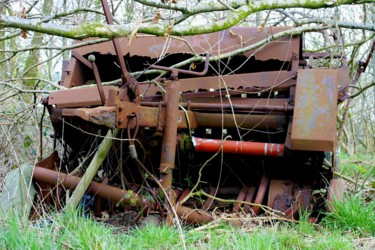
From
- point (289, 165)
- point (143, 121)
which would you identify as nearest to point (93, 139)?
point (143, 121)

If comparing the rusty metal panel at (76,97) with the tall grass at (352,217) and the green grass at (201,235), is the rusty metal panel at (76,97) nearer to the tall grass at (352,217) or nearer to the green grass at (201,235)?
the green grass at (201,235)

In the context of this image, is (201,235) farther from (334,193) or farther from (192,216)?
(334,193)

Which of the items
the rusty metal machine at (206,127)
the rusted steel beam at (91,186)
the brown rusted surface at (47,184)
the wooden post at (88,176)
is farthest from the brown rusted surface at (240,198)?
the brown rusted surface at (47,184)

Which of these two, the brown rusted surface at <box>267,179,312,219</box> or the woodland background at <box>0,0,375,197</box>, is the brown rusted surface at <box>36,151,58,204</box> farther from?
the brown rusted surface at <box>267,179,312,219</box>

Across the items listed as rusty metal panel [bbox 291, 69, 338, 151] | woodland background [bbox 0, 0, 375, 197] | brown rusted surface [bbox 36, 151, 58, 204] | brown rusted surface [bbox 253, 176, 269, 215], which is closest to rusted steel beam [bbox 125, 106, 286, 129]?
rusty metal panel [bbox 291, 69, 338, 151]

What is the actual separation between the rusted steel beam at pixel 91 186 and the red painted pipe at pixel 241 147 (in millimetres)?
609

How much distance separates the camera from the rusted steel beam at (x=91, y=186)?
3.23m

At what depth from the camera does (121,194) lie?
3281 millimetres

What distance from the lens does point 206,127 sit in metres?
3.69

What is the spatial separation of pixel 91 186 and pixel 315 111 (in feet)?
5.34

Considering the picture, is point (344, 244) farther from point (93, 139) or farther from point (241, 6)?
point (93, 139)

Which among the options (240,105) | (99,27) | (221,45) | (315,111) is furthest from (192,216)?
(221,45)

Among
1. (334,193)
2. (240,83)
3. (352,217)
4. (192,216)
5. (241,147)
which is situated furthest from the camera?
(240,83)

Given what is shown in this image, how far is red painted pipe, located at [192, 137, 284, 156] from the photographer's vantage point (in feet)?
11.1
